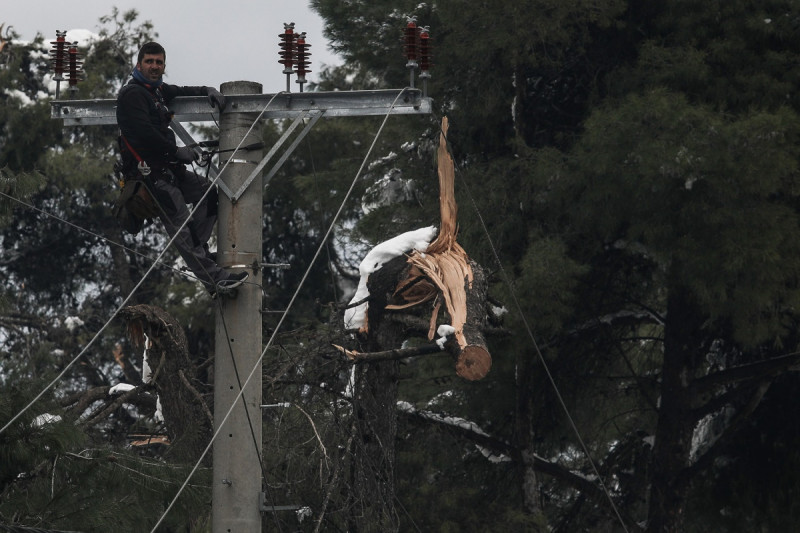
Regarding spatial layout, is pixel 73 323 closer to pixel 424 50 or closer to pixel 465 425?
pixel 465 425

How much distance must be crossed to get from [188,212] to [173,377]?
244cm

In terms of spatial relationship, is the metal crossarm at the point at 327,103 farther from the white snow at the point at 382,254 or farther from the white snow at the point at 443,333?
the white snow at the point at 382,254

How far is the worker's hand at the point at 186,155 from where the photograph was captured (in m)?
8.86

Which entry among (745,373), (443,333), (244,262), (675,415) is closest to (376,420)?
(443,333)

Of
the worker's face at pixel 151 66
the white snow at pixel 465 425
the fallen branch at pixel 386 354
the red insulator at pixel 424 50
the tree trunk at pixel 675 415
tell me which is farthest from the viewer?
the white snow at pixel 465 425

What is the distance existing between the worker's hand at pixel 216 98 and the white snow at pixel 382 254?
6.33 feet

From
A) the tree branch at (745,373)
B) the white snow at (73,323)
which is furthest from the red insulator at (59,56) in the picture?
the white snow at (73,323)

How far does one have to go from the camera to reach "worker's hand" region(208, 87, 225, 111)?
8625 mm

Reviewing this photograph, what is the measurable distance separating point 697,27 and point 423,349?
8.58 metres

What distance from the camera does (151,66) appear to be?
28.8 ft

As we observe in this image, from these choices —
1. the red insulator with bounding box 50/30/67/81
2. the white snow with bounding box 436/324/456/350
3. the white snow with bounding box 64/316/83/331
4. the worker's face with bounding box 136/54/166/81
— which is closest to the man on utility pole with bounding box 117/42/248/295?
the worker's face with bounding box 136/54/166/81

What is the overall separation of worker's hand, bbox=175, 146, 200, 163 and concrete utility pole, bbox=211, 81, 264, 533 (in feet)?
0.88

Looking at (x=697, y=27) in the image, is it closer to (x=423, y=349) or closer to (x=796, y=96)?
(x=796, y=96)

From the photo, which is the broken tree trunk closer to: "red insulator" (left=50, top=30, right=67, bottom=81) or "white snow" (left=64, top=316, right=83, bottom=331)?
"red insulator" (left=50, top=30, right=67, bottom=81)
